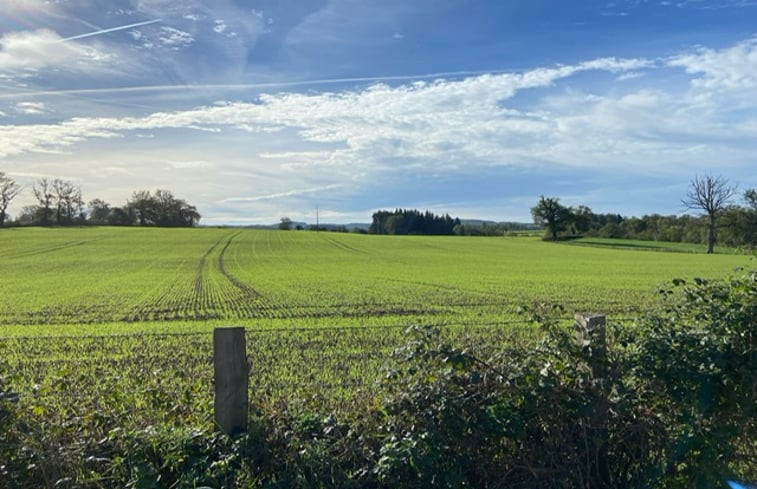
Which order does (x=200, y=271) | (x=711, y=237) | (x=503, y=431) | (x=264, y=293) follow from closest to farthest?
(x=503, y=431)
(x=264, y=293)
(x=200, y=271)
(x=711, y=237)

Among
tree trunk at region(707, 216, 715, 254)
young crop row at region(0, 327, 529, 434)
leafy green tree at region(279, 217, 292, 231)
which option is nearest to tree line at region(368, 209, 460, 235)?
leafy green tree at region(279, 217, 292, 231)

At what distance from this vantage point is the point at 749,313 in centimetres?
407

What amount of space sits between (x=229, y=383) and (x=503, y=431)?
207 centimetres

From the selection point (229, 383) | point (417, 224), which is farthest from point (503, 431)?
point (417, 224)

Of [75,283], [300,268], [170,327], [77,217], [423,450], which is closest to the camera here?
[423,450]

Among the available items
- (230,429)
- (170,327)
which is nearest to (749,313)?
(230,429)

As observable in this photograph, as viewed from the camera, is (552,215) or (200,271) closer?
(200,271)

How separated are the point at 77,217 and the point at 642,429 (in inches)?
4438

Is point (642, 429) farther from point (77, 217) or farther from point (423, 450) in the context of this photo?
point (77, 217)

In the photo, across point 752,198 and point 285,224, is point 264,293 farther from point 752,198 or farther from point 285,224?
point 285,224

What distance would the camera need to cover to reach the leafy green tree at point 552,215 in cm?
9919

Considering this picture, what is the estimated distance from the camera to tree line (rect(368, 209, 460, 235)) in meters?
123

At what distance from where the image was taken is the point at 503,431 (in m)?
3.74

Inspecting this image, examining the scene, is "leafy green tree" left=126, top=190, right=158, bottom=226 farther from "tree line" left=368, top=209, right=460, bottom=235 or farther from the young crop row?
the young crop row
